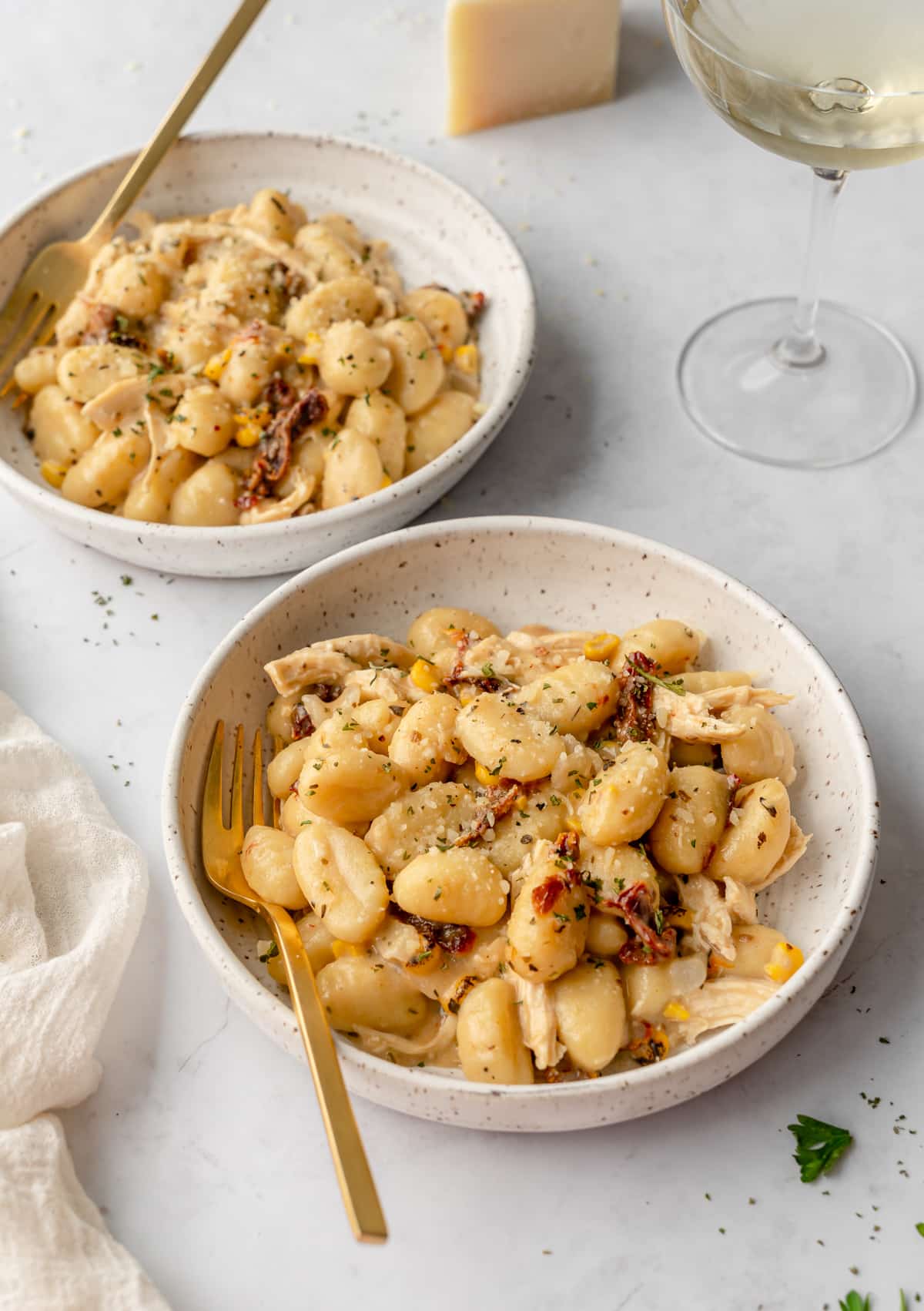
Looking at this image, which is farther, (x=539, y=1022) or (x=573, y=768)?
(x=573, y=768)

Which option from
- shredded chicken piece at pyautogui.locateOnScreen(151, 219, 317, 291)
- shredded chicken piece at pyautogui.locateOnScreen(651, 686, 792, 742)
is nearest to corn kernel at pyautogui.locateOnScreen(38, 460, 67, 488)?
shredded chicken piece at pyautogui.locateOnScreen(151, 219, 317, 291)

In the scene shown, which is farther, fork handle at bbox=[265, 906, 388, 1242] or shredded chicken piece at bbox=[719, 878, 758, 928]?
shredded chicken piece at bbox=[719, 878, 758, 928]

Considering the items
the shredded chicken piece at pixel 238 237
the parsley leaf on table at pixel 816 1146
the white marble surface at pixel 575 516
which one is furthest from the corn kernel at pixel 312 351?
the parsley leaf on table at pixel 816 1146

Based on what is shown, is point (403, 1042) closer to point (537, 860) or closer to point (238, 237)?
point (537, 860)

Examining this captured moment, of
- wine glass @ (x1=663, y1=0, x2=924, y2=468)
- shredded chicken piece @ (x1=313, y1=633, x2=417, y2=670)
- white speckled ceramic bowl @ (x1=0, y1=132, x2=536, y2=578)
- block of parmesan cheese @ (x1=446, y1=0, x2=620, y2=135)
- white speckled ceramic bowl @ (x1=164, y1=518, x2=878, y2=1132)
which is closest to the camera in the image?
white speckled ceramic bowl @ (x1=164, y1=518, x2=878, y2=1132)

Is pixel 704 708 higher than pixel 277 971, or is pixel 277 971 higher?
pixel 704 708

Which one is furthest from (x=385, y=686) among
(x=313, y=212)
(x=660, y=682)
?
(x=313, y=212)

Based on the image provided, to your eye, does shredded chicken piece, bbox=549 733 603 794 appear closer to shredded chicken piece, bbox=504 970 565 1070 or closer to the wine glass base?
shredded chicken piece, bbox=504 970 565 1070
